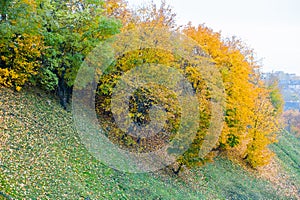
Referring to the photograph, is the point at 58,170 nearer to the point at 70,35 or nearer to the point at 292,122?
the point at 70,35

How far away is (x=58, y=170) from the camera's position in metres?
10.7

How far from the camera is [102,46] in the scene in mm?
16344

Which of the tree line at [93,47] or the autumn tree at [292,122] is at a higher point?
the tree line at [93,47]

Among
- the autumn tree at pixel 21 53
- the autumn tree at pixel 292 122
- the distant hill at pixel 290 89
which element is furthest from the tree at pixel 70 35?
the distant hill at pixel 290 89

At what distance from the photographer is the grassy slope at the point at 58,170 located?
936cm

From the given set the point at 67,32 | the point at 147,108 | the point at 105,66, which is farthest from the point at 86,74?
the point at 147,108

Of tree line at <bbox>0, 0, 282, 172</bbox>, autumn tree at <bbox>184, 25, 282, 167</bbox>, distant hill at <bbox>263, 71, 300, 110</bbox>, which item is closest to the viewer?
tree line at <bbox>0, 0, 282, 172</bbox>

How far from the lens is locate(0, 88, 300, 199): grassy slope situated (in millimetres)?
9359

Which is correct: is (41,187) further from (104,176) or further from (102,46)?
(102,46)

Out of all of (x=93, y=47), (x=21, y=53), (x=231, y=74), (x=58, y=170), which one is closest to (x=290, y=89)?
(x=231, y=74)

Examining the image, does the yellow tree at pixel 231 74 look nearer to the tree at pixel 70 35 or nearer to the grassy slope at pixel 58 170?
the grassy slope at pixel 58 170

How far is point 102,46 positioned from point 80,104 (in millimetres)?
4980

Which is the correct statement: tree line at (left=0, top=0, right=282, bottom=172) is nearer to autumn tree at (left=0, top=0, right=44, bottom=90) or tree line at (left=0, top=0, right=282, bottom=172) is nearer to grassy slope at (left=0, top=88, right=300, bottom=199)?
autumn tree at (left=0, top=0, right=44, bottom=90)

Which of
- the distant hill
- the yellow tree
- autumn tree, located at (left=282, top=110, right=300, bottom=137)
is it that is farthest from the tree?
the distant hill
